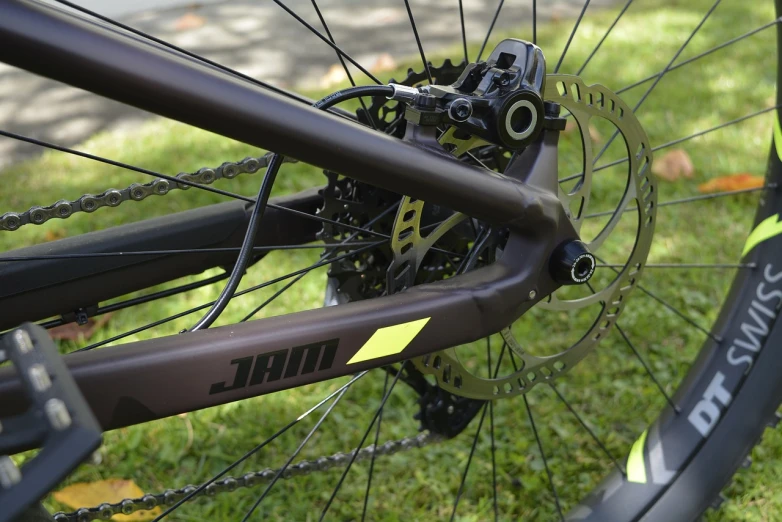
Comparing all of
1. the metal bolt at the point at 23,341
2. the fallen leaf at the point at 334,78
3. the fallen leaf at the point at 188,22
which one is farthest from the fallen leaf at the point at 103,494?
the fallen leaf at the point at 188,22

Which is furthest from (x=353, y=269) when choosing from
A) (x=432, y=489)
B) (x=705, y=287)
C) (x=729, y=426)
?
(x=705, y=287)

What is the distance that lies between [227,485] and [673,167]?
1.60 meters

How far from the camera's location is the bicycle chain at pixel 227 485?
117 centimetres

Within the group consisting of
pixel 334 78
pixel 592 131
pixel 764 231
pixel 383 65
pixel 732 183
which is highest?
pixel 383 65

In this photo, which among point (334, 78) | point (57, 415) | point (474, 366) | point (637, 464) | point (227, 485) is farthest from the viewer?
point (334, 78)

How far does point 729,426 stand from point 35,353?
1.10 meters

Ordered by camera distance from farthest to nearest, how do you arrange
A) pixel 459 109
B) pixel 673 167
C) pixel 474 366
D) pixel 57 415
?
1. pixel 673 167
2. pixel 474 366
3. pixel 459 109
4. pixel 57 415

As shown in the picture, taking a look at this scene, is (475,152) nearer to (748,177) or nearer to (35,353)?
(35,353)

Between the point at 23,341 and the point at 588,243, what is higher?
the point at 588,243

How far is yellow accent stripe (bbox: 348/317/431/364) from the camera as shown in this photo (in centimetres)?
95

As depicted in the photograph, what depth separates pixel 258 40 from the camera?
11.2 ft

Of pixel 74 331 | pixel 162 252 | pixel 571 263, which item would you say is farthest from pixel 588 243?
pixel 74 331

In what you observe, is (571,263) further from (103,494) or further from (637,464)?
(103,494)

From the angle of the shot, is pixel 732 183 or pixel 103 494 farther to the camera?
pixel 732 183
